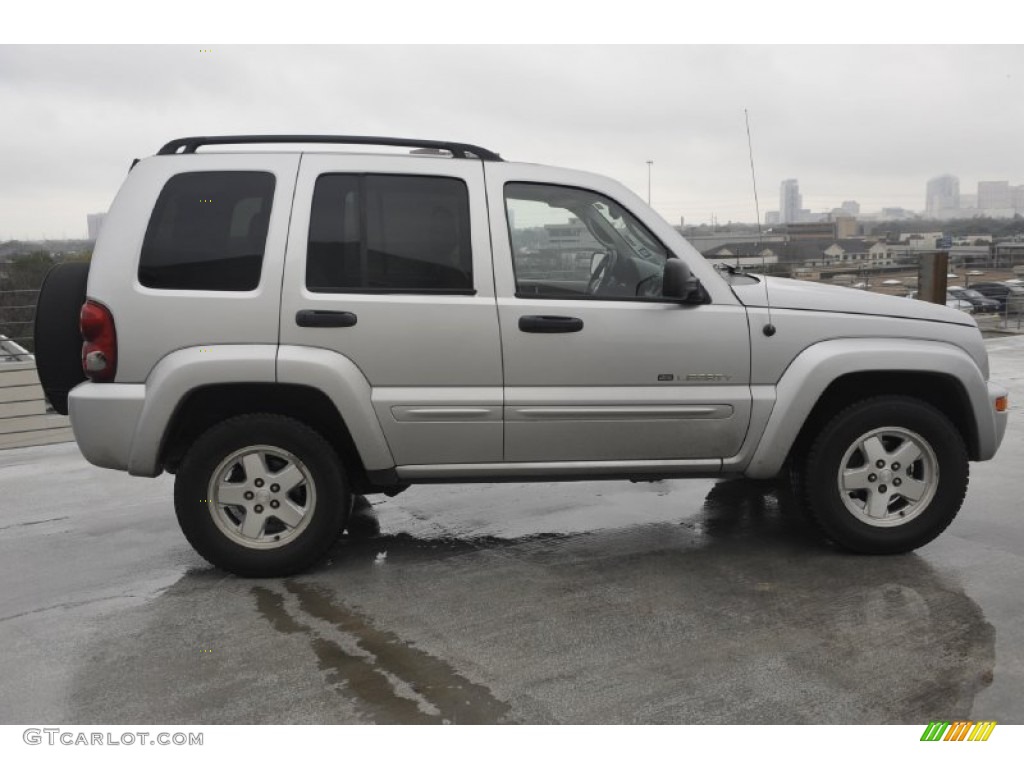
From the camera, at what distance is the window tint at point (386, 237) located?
14.1 feet

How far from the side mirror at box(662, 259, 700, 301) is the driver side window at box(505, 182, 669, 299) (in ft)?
0.51

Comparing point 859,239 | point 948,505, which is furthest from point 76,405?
point 859,239

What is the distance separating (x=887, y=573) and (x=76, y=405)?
387cm

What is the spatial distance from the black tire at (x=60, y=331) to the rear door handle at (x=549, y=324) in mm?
2126

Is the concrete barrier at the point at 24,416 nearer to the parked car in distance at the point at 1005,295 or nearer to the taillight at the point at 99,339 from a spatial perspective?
the taillight at the point at 99,339

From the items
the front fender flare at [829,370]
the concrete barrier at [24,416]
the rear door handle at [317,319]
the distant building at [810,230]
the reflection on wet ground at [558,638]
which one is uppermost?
the distant building at [810,230]

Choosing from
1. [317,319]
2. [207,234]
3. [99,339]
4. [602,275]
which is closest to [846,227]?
[602,275]

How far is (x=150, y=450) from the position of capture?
426 centimetres

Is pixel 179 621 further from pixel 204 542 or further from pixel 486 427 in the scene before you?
pixel 486 427

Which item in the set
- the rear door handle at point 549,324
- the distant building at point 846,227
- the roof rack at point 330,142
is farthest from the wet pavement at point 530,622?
the distant building at point 846,227

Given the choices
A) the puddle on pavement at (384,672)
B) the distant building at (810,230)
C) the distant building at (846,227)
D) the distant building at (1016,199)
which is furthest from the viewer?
the distant building at (1016,199)

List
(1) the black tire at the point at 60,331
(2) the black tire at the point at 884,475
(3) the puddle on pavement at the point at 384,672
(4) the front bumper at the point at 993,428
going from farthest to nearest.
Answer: (4) the front bumper at the point at 993,428 < (2) the black tire at the point at 884,475 < (1) the black tire at the point at 60,331 < (3) the puddle on pavement at the point at 384,672

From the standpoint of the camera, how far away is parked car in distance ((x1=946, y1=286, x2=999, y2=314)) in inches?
806
